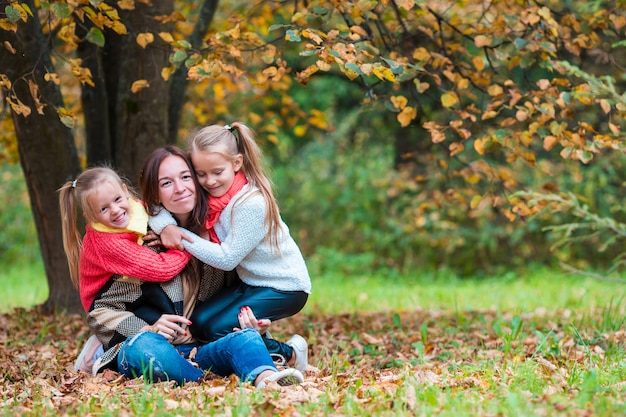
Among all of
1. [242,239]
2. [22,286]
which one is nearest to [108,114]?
[242,239]

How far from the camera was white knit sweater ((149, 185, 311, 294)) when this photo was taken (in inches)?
140

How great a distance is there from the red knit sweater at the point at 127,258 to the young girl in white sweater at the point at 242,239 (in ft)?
0.27

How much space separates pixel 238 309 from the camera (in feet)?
12.1

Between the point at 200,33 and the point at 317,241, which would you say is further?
the point at 317,241

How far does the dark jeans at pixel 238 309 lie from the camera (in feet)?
12.1

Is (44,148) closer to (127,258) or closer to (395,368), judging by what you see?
(127,258)

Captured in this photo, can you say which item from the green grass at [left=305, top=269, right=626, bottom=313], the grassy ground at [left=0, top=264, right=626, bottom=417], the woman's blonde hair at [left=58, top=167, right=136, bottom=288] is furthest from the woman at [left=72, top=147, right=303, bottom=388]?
the green grass at [left=305, top=269, right=626, bottom=313]

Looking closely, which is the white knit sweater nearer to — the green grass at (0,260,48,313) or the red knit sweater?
the red knit sweater

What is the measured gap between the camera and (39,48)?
14.7 ft

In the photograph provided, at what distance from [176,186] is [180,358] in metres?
0.81

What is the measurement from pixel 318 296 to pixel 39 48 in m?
4.16

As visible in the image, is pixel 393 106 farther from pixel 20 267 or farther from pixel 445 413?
pixel 20 267

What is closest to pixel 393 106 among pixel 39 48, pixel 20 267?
pixel 39 48

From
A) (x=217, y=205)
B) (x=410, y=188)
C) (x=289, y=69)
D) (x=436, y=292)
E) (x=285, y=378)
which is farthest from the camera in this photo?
(x=410, y=188)
